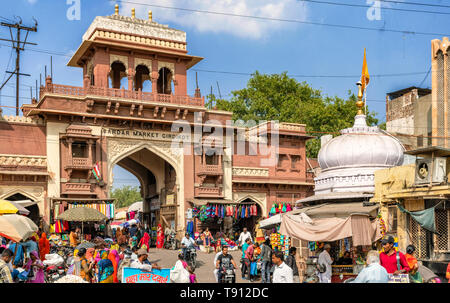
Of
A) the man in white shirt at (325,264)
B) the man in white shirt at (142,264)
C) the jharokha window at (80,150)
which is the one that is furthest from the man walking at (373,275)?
the jharokha window at (80,150)

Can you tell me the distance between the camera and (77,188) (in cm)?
2484

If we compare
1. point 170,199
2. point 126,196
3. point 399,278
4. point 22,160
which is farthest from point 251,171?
point 126,196

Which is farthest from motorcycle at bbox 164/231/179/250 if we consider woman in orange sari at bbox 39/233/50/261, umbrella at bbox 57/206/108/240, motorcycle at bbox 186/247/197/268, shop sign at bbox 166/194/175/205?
woman in orange sari at bbox 39/233/50/261

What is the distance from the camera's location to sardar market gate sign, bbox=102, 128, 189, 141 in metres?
26.2

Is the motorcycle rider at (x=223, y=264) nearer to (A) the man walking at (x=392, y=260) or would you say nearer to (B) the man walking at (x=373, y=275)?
(A) the man walking at (x=392, y=260)

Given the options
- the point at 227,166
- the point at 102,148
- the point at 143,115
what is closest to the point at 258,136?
the point at 227,166

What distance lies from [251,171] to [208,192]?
3138mm

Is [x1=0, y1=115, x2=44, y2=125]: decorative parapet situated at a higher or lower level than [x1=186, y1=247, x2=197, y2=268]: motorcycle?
higher

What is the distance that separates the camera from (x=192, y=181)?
91.3ft

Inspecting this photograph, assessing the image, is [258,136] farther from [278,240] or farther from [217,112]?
[278,240]

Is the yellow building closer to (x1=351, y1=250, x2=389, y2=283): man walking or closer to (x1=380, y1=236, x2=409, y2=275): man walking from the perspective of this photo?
(x1=380, y1=236, x2=409, y2=275): man walking

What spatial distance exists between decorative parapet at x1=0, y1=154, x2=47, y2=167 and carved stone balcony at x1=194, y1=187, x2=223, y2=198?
7.17 m

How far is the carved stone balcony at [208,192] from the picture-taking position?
27.8 metres

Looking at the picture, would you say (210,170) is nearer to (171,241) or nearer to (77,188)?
(171,241)
